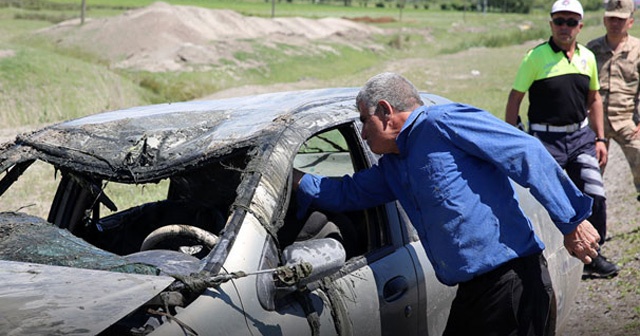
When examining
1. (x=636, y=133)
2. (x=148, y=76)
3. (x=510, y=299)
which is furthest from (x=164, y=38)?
(x=510, y=299)

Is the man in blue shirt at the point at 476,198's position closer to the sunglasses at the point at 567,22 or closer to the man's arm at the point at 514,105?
the man's arm at the point at 514,105

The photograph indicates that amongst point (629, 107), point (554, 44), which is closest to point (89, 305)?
point (554, 44)

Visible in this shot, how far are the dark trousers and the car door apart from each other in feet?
0.81

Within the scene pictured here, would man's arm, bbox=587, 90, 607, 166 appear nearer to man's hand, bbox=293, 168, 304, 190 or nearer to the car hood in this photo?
man's hand, bbox=293, 168, 304, 190

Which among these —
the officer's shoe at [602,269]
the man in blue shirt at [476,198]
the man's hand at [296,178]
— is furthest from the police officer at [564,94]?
the man in blue shirt at [476,198]

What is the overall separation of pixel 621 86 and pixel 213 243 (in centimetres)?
493

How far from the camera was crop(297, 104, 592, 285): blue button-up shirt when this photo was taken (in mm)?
3400

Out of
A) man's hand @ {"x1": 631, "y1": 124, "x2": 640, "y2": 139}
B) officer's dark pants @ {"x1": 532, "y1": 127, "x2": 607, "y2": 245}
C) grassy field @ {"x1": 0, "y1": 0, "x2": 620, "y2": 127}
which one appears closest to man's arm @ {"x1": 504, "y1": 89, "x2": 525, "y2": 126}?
officer's dark pants @ {"x1": 532, "y1": 127, "x2": 607, "y2": 245}

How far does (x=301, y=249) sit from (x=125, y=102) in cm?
1806

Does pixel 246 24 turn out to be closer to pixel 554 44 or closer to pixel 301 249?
pixel 554 44

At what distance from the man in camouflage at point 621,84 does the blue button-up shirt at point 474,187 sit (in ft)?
14.1

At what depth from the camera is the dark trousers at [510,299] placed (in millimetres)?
3582

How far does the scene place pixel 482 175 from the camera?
349 cm

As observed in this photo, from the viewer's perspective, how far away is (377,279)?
368 centimetres
